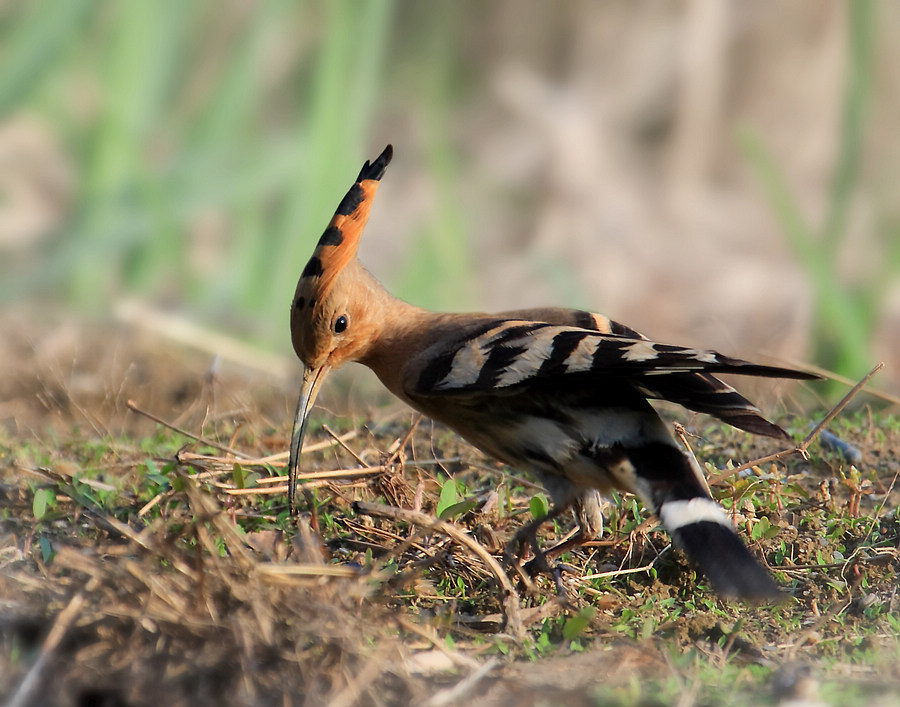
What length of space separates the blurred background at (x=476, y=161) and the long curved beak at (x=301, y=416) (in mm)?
1773

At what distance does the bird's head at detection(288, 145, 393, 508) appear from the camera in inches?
119

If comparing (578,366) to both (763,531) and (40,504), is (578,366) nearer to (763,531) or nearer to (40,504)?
(763,531)

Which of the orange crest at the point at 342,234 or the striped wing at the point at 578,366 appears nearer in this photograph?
the striped wing at the point at 578,366

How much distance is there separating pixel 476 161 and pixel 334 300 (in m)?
6.03

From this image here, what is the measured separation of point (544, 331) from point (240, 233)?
3.65m

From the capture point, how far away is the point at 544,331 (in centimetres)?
278

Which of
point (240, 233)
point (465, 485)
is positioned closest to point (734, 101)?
point (240, 233)

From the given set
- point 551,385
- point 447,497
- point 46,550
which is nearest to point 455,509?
point 447,497

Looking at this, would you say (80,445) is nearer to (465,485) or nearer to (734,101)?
(465,485)

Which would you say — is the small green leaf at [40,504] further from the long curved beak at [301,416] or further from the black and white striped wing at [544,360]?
the black and white striped wing at [544,360]

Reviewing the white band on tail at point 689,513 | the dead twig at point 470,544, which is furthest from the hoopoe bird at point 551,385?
the dead twig at point 470,544

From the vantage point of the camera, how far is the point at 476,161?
8945 mm

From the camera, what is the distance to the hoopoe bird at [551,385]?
2408 mm

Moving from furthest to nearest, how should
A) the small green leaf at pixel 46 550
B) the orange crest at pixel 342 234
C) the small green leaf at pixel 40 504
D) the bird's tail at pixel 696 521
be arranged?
the orange crest at pixel 342 234 < the small green leaf at pixel 40 504 < the small green leaf at pixel 46 550 < the bird's tail at pixel 696 521
